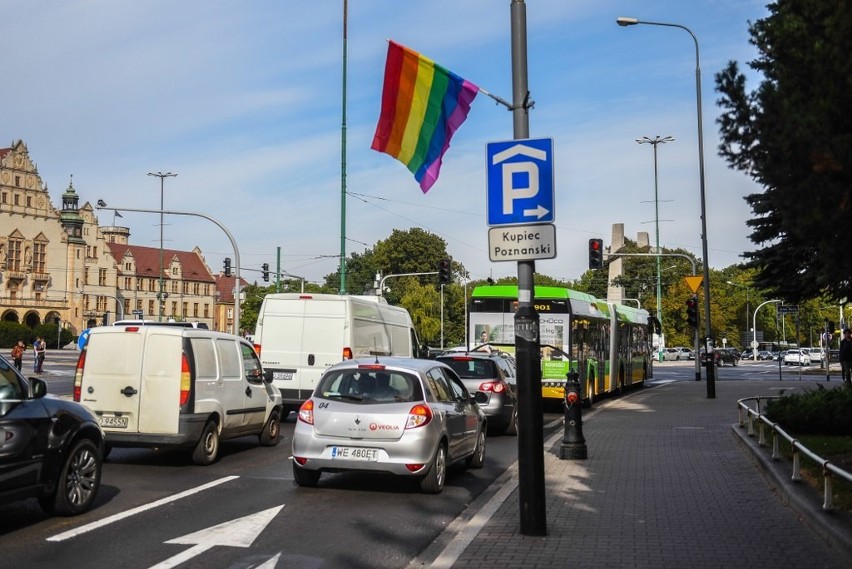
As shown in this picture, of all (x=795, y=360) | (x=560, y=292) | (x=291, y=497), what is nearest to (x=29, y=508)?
(x=291, y=497)

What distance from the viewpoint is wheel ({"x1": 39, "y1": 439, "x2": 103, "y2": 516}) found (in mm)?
8891

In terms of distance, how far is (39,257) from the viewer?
332 ft

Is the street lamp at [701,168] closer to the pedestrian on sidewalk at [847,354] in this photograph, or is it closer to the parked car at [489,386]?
the pedestrian on sidewalk at [847,354]

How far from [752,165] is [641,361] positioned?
107 feet

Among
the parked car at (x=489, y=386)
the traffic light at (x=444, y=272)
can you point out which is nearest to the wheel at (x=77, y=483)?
the parked car at (x=489, y=386)

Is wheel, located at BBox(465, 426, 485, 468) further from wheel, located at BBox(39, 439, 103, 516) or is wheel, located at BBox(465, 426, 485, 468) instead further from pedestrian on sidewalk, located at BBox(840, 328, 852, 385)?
pedestrian on sidewalk, located at BBox(840, 328, 852, 385)

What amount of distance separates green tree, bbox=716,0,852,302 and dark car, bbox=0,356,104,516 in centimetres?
569

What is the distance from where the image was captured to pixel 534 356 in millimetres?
8156

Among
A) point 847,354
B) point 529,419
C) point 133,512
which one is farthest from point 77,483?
point 847,354

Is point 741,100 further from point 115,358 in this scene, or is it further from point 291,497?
point 115,358

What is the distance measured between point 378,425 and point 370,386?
2.05ft

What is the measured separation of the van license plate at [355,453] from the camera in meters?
10.5

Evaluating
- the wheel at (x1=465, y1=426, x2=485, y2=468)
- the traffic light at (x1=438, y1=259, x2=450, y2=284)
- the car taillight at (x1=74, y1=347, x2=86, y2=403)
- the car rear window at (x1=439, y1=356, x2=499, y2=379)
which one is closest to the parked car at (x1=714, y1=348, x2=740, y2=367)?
the traffic light at (x1=438, y1=259, x2=450, y2=284)

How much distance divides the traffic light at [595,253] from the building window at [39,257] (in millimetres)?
81689
